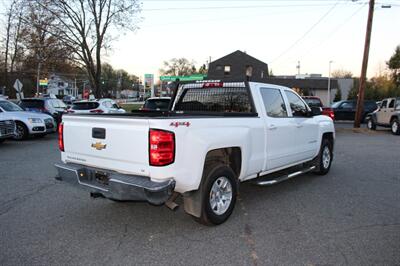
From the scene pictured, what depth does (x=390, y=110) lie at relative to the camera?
17.9m

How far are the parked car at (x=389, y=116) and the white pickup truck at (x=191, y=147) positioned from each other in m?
13.5

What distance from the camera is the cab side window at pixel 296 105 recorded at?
6.29 meters

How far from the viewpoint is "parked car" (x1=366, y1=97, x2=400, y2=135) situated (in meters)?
17.3

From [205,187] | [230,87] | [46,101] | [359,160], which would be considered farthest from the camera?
[46,101]

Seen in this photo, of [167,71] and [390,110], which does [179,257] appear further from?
[167,71]

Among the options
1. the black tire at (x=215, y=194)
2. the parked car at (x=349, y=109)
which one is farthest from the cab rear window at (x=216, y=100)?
the parked car at (x=349, y=109)

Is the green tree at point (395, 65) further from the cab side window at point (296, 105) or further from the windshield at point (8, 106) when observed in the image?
the windshield at point (8, 106)

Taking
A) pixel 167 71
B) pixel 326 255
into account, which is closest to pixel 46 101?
pixel 326 255

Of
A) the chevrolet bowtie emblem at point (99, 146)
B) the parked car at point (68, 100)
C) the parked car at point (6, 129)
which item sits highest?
the chevrolet bowtie emblem at point (99, 146)

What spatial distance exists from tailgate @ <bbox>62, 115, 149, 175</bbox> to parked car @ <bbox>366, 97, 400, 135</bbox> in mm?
16805

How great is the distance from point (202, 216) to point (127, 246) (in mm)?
953

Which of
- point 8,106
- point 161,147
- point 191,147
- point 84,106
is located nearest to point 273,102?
point 191,147

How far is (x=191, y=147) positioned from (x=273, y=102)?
233 cm

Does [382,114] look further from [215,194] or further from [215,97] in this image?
[215,194]
